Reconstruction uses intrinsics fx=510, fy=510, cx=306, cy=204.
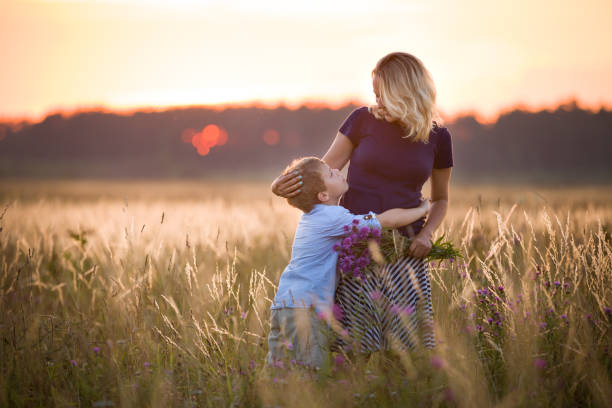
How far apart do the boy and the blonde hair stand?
1.52 ft

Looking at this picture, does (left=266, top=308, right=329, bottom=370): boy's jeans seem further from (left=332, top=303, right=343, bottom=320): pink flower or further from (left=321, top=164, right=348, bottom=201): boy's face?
(left=321, top=164, right=348, bottom=201): boy's face

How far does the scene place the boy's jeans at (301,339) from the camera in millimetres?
2598

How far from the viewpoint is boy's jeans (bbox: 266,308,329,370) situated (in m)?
2.60

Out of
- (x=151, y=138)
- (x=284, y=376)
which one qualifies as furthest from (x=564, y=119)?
(x=284, y=376)

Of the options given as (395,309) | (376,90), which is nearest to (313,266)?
(395,309)

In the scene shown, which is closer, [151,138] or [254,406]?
[254,406]

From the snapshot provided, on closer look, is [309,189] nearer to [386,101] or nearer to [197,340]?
[386,101]

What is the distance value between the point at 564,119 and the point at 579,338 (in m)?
58.9

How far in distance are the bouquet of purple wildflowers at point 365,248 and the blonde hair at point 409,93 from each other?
59cm

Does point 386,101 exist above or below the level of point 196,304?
above

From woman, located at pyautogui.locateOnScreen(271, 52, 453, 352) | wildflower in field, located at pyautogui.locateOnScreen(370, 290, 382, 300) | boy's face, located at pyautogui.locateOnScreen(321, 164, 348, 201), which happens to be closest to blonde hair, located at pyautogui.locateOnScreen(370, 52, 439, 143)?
woman, located at pyautogui.locateOnScreen(271, 52, 453, 352)

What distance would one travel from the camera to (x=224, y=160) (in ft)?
205

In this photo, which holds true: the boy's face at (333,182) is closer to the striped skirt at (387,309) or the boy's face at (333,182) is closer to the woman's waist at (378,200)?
the woman's waist at (378,200)

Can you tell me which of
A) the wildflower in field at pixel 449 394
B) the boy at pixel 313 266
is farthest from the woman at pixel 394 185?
the wildflower in field at pixel 449 394
